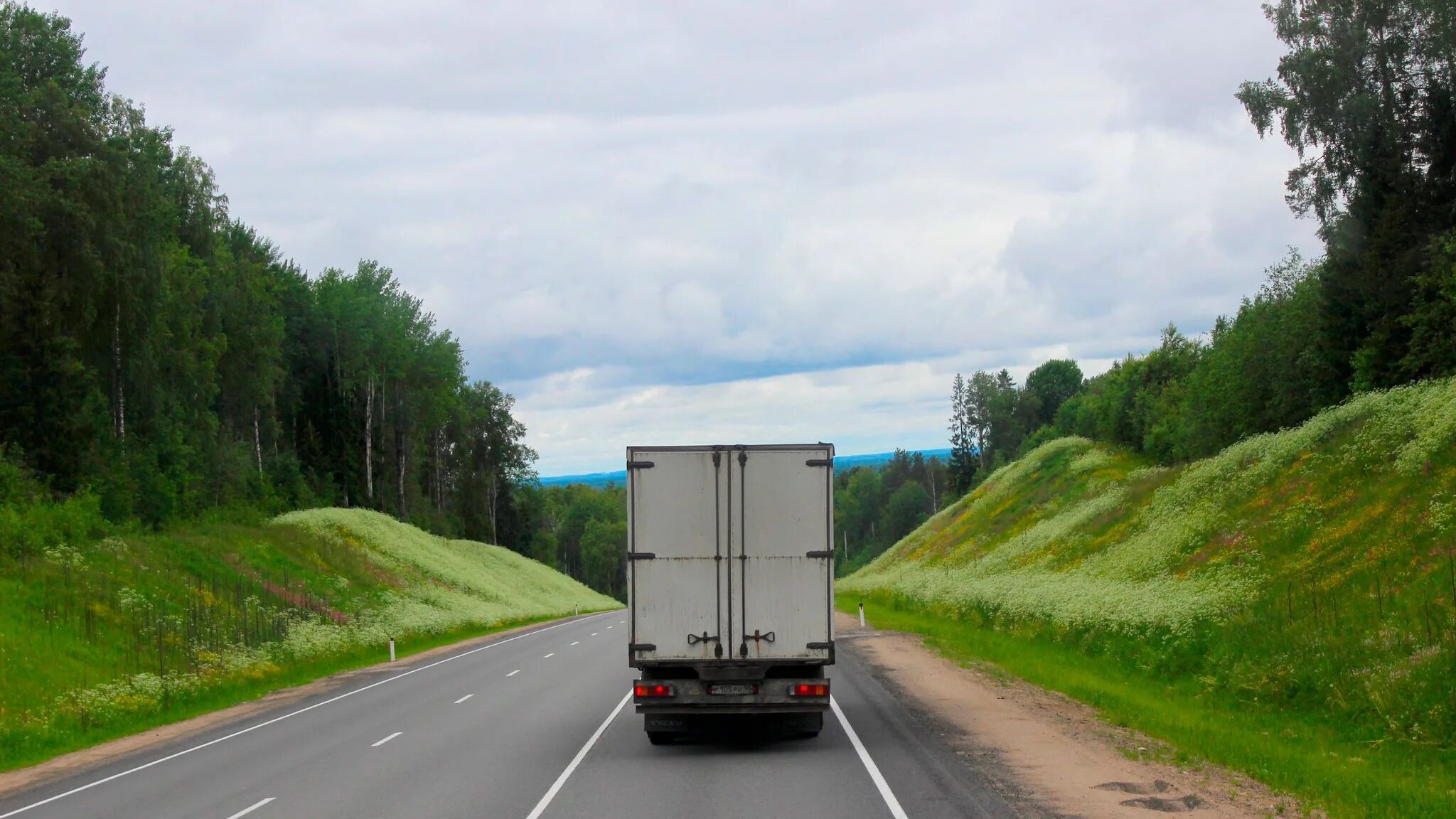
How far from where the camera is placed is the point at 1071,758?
13.2 meters

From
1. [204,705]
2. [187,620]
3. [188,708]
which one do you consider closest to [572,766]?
[188,708]

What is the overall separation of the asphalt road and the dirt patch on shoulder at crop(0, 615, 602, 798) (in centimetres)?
51

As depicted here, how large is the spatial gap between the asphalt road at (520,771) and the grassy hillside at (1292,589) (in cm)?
409

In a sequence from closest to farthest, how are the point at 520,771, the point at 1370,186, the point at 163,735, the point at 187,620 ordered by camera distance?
the point at 520,771 → the point at 163,735 → the point at 187,620 → the point at 1370,186

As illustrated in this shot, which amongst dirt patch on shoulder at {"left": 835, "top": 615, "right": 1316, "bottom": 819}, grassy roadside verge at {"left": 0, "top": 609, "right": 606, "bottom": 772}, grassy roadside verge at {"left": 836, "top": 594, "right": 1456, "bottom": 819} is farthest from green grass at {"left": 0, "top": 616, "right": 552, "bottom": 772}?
grassy roadside verge at {"left": 836, "top": 594, "right": 1456, "bottom": 819}

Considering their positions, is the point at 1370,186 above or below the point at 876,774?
above

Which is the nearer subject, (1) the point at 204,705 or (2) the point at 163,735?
(2) the point at 163,735

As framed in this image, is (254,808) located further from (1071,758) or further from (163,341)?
(163,341)

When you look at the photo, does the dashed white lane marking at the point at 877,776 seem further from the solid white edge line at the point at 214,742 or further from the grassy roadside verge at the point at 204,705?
the grassy roadside verge at the point at 204,705

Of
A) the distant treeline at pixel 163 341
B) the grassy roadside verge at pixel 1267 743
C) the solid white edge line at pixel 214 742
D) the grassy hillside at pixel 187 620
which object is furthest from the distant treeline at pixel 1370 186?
the distant treeline at pixel 163 341

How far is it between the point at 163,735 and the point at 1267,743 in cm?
1692

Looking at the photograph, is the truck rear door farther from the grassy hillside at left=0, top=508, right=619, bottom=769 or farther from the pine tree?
the pine tree

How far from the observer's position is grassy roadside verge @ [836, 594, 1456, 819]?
10773mm

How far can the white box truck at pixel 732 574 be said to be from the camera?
14.4 meters
